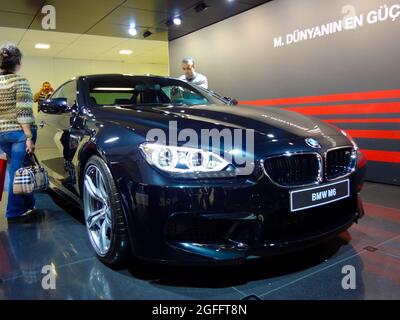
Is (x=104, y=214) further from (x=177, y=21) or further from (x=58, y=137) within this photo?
(x=177, y=21)

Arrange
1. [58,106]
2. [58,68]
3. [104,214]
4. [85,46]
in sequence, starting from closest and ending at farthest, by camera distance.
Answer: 1. [104,214]
2. [58,106]
3. [85,46]
4. [58,68]

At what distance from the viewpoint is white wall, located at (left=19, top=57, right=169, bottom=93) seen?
1036 centimetres

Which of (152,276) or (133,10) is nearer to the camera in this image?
(152,276)

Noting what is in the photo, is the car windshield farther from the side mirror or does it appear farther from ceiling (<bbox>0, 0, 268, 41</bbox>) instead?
ceiling (<bbox>0, 0, 268, 41</bbox>)

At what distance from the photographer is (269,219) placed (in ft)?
5.24

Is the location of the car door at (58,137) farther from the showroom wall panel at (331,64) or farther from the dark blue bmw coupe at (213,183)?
the showroom wall panel at (331,64)

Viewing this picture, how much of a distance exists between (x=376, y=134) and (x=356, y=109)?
365 mm

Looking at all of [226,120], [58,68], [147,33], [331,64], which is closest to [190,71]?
[331,64]

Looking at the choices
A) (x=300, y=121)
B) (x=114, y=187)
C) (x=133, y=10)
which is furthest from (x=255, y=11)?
(x=114, y=187)

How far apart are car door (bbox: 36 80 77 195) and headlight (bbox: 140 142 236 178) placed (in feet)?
3.46

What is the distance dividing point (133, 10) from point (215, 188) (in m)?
4.73

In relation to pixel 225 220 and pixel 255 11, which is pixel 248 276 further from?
pixel 255 11

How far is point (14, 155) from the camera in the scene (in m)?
2.86

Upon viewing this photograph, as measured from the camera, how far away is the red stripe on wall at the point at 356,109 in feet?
12.4
